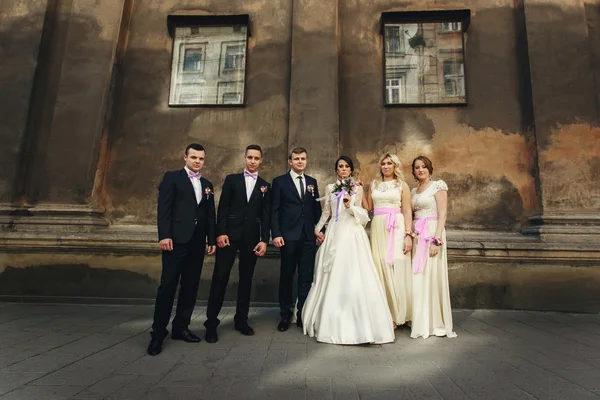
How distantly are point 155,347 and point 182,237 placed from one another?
108 cm

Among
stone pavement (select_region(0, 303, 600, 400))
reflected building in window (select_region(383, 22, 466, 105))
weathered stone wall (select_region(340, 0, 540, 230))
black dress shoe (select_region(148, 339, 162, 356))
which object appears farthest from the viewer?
reflected building in window (select_region(383, 22, 466, 105))

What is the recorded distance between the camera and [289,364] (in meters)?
2.92

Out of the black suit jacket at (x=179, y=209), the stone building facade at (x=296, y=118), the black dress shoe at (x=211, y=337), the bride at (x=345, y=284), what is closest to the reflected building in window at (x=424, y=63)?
the stone building facade at (x=296, y=118)

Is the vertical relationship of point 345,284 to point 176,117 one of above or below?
below

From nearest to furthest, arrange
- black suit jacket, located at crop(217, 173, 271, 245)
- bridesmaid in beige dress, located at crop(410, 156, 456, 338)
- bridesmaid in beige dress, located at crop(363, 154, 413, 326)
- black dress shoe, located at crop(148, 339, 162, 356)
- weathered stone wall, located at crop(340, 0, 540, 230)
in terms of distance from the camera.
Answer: black dress shoe, located at crop(148, 339, 162, 356)
black suit jacket, located at crop(217, 173, 271, 245)
bridesmaid in beige dress, located at crop(410, 156, 456, 338)
bridesmaid in beige dress, located at crop(363, 154, 413, 326)
weathered stone wall, located at crop(340, 0, 540, 230)

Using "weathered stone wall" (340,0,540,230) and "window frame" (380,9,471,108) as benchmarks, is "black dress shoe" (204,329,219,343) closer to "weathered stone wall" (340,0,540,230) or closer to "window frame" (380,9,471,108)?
"weathered stone wall" (340,0,540,230)

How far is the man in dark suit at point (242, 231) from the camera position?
3.80 metres

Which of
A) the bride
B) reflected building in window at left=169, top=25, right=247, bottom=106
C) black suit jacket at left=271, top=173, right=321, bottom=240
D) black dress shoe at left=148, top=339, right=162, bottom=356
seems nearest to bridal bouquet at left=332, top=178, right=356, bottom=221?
the bride

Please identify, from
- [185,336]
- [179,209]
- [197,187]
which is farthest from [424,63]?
[185,336]

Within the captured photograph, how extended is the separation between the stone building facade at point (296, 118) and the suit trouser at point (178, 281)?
6.25ft

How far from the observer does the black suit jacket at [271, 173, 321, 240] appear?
4094 millimetres

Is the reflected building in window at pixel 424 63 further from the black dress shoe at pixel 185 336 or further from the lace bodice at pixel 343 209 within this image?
the black dress shoe at pixel 185 336

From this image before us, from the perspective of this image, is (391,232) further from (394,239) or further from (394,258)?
(394,258)

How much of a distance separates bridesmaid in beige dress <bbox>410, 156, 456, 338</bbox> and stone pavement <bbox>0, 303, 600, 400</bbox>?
246 millimetres
